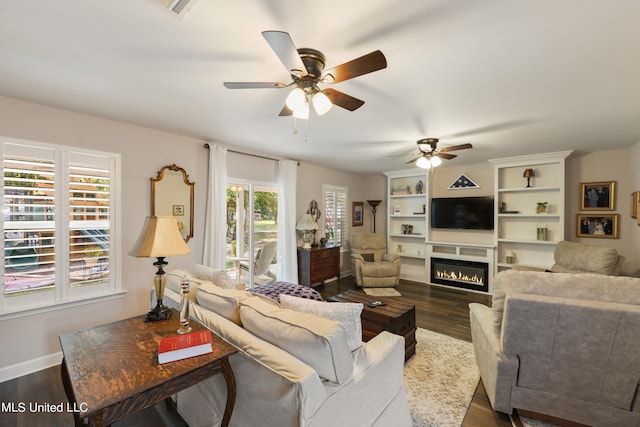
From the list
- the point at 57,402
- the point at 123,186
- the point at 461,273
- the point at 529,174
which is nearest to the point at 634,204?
the point at 529,174

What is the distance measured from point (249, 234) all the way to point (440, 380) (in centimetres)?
325

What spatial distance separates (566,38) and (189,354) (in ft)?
9.05

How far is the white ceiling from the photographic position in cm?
135

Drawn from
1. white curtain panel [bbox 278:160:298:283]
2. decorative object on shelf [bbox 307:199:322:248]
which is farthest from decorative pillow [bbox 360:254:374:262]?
white curtain panel [bbox 278:160:298:283]

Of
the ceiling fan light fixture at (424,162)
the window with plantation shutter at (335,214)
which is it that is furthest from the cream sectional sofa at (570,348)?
the window with plantation shutter at (335,214)

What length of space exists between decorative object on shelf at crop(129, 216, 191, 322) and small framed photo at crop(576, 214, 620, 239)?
5898 mm

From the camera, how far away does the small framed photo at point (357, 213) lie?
657 cm

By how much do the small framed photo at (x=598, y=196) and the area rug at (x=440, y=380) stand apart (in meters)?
3.50

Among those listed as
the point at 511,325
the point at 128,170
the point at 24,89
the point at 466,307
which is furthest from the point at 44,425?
the point at 466,307

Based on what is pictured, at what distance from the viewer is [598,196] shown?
14.0 ft

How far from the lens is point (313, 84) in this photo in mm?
1735

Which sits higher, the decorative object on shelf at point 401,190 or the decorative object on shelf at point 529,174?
the decorative object on shelf at point 529,174

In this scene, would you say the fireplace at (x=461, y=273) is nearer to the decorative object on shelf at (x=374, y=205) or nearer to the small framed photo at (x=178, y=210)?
the decorative object on shelf at (x=374, y=205)

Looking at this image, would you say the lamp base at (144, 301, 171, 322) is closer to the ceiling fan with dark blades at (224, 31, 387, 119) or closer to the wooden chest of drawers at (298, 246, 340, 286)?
the ceiling fan with dark blades at (224, 31, 387, 119)
